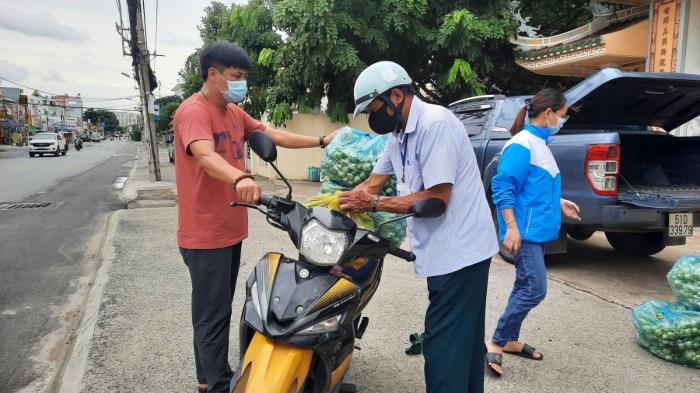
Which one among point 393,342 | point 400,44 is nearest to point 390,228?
point 393,342

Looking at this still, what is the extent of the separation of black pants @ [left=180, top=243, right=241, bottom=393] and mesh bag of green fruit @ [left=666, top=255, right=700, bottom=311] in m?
2.97

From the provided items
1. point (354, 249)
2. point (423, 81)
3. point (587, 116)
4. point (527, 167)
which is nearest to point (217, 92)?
point (354, 249)

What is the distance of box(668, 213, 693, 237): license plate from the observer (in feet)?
14.4

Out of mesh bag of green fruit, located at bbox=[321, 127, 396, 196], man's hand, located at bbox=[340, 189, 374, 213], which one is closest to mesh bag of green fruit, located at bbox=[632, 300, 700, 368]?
mesh bag of green fruit, located at bbox=[321, 127, 396, 196]

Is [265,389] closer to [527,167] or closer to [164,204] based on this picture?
[527,167]

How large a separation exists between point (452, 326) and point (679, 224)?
3.37 meters

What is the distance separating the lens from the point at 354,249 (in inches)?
78.0

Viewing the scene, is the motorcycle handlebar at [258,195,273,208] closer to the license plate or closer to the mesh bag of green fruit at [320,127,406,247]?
the mesh bag of green fruit at [320,127,406,247]

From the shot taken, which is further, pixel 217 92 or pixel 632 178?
pixel 632 178

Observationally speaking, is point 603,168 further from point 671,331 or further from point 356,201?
point 356,201

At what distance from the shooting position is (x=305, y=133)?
538 inches

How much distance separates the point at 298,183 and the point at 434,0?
5.63 meters

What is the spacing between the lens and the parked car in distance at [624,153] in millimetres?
4418

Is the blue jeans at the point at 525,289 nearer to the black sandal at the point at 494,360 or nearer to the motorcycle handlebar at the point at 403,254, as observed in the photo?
the black sandal at the point at 494,360
